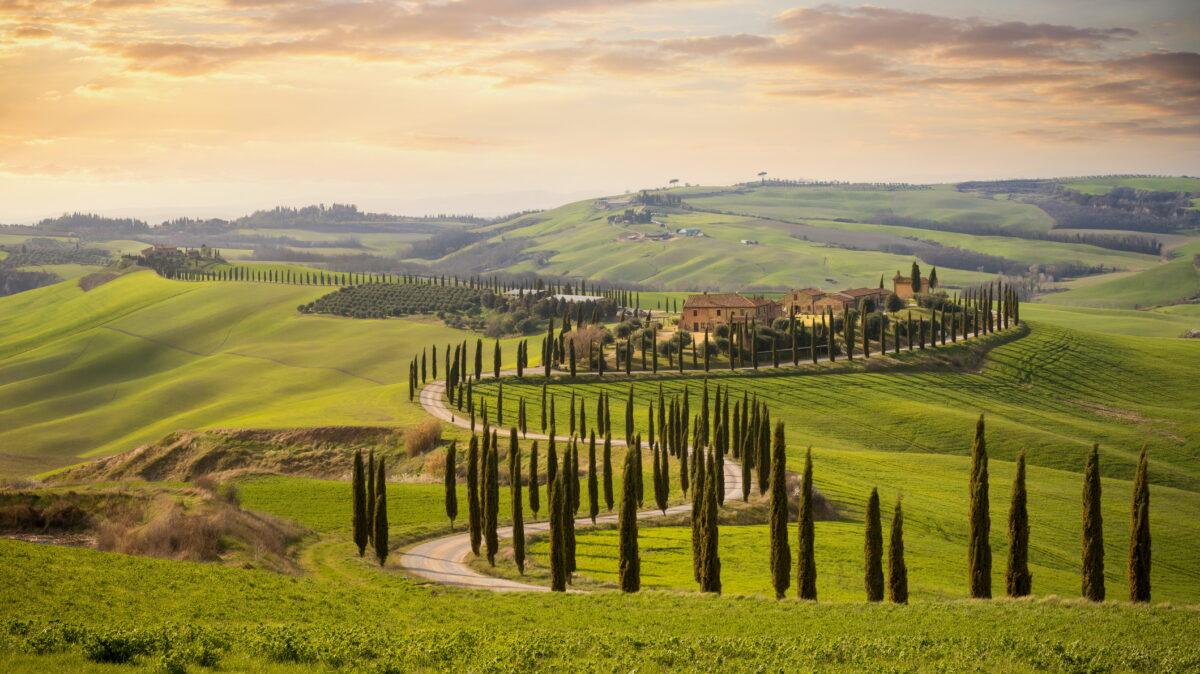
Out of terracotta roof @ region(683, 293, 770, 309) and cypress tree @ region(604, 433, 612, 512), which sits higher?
terracotta roof @ region(683, 293, 770, 309)

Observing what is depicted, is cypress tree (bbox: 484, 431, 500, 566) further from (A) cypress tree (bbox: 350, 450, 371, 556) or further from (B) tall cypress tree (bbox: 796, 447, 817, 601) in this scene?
(B) tall cypress tree (bbox: 796, 447, 817, 601)

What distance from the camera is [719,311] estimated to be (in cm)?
16312

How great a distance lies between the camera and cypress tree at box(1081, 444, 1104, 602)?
4556 centimetres

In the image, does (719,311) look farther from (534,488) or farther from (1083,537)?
(1083,537)

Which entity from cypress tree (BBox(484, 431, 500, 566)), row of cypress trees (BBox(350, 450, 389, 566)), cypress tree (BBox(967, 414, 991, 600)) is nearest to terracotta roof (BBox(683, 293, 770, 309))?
cypress tree (BBox(484, 431, 500, 566))

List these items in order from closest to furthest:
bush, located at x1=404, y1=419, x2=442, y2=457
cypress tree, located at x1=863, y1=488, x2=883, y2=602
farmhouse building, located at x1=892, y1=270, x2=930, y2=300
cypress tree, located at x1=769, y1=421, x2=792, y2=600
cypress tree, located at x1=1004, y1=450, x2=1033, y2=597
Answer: cypress tree, located at x1=1004, y1=450, x2=1033, y2=597, cypress tree, located at x1=863, y1=488, x2=883, y2=602, cypress tree, located at x1=769, y1=421, x2=792, y2=600, bush, located at x1=404, y1=419, x2=442, y2=457, farmhouse building, located at x1=892, y1=270, x2=930, y2=300

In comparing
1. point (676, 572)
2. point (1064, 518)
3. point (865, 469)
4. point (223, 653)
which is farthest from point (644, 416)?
point (223, 653)

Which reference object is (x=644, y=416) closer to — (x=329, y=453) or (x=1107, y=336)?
(x=329, y=453)

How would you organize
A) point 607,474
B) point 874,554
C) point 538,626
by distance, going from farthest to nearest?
point 607,474 < point 874,554 < point 538,626

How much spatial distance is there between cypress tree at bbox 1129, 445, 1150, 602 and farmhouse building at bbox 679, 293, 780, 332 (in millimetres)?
112663

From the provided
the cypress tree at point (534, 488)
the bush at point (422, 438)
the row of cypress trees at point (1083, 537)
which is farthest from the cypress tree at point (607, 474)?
the row of cypress trees at point (1083, 537)

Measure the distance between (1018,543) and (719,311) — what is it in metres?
118

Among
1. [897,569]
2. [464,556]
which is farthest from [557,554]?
[897,569]

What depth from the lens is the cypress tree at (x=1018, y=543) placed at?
1825 inches
